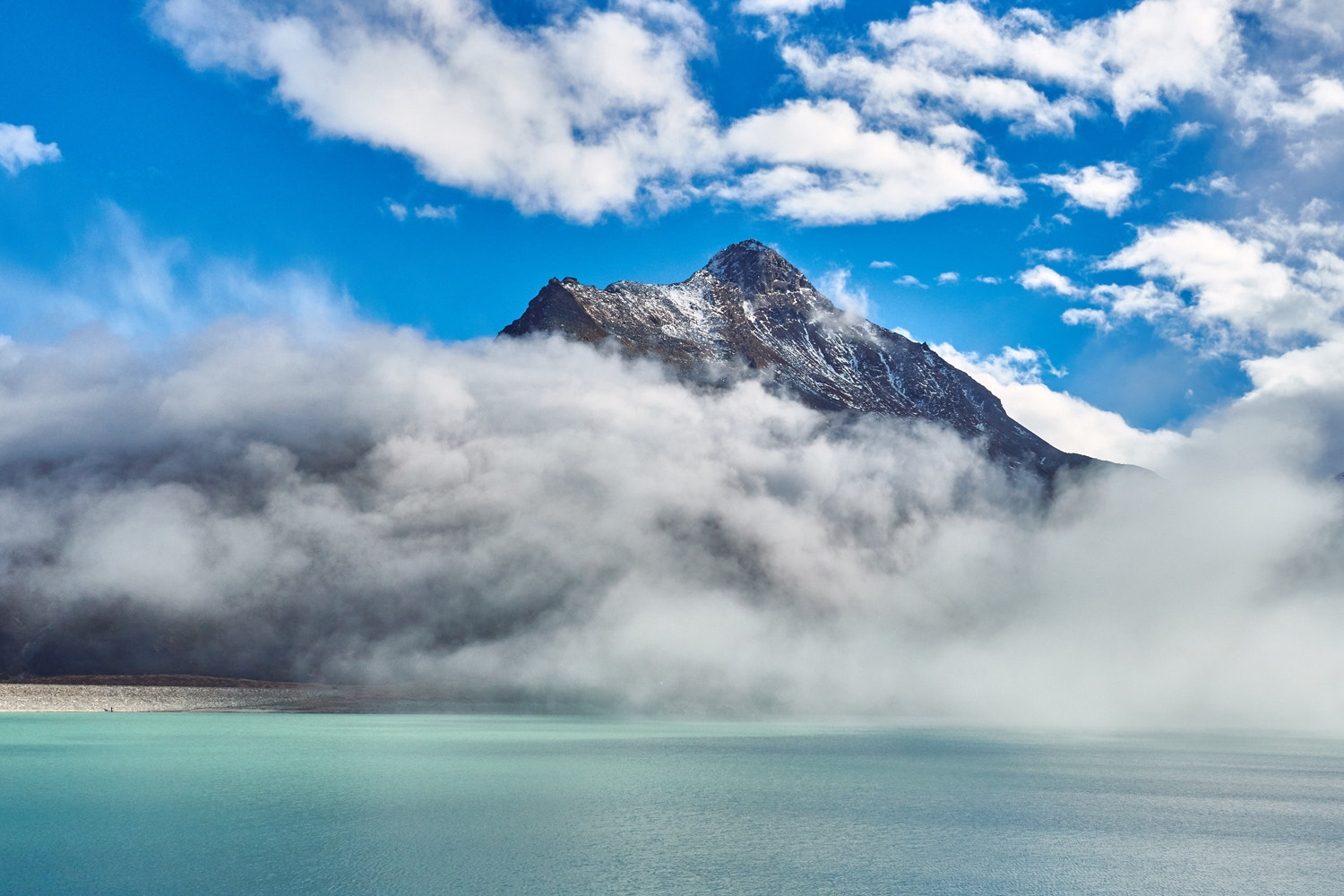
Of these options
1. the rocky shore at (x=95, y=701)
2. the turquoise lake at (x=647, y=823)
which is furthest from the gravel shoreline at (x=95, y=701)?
the turquoise lake at (x=647, y=823)

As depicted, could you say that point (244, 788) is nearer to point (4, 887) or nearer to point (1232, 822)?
point (4, 887)

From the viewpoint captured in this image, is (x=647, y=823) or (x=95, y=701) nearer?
(x=647, y=823)

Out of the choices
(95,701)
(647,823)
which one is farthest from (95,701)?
(647,823)

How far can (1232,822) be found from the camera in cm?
4969

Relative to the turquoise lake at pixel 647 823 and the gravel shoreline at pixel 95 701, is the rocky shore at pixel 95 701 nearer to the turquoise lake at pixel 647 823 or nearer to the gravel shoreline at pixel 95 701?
the gravel shoreline at pixel 95 701

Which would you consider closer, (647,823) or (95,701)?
(647,823)

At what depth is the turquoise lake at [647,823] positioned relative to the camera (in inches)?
1335

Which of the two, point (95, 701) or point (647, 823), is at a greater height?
point (647, 823)

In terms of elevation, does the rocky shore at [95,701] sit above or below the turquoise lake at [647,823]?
below

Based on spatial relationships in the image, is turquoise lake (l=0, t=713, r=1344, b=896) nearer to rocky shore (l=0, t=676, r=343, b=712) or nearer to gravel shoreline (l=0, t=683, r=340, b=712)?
gravel shoreline (l=0, t=683, r=340, b=712)

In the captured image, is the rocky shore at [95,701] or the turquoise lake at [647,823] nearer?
the turquoise lake at [647,823]

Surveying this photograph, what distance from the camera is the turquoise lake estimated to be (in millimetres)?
33906

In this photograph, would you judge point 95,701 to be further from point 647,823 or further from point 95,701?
point 647,823

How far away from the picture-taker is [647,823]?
45.4 metres
